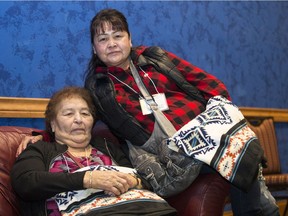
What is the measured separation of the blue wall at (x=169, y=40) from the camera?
98.3 inches

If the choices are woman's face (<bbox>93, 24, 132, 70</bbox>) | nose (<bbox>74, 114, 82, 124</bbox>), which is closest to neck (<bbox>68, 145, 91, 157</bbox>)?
nose (<bbox>74, 114, 82, 124</bbox>)

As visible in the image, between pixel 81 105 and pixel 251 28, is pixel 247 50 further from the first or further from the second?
pixel 81 105

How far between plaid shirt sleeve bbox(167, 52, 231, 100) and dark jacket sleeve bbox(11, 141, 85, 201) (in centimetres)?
80

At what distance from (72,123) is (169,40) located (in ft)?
5.15

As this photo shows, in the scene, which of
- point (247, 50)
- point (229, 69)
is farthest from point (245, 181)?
point (247, 50)

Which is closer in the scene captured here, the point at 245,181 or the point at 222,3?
the point at 245,181

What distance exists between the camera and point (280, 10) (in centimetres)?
416

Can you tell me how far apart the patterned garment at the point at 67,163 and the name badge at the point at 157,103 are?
0.30 metres

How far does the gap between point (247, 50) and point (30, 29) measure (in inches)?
84.4

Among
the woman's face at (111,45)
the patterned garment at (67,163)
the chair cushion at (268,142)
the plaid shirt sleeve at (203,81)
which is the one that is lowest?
the chair cushion at (268,142)

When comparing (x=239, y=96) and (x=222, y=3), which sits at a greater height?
(x=222, y=3)

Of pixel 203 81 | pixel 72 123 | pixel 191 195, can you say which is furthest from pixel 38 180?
pixel 203 81

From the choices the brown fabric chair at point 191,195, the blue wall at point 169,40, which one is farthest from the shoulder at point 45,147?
the blue wall at point 169,40

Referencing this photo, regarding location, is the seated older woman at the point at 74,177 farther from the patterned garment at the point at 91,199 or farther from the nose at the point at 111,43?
the nose at the point at 111,43
